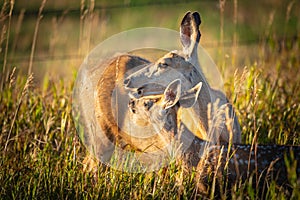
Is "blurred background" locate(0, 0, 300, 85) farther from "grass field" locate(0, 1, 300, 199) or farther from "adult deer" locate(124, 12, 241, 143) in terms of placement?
"adult deer" locate(124, 12, 241, 143)

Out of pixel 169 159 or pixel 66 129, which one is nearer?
pixel 169 159

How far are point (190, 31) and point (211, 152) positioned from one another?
173cm

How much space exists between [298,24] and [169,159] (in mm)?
5235

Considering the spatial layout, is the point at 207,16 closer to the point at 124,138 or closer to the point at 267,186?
the point at 124,138

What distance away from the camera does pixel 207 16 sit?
9.43m

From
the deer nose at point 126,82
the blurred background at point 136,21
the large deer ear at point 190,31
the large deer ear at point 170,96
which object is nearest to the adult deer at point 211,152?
the large deer ear at point 170,96

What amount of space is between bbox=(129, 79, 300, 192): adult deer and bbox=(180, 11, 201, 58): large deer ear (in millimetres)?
1128

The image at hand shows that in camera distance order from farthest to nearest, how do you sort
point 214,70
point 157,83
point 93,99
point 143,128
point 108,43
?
point 108,43, point 214,70, point 157,83, point 93,99, point 143,128

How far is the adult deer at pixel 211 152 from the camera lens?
3.87 m

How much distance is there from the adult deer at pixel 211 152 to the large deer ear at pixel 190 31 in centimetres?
113

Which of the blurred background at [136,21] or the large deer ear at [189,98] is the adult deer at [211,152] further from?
the blurred background at [136,21]

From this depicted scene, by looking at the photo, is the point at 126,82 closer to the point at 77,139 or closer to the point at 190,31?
the point at 77,139

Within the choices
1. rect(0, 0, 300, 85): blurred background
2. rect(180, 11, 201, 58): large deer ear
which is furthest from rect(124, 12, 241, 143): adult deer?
rect(0, 0, 300, 85): blurred background

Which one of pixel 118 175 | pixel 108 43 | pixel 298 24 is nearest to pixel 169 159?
pixel 118 175
